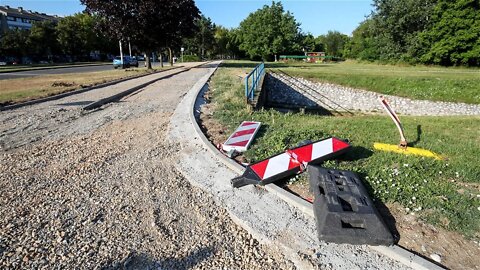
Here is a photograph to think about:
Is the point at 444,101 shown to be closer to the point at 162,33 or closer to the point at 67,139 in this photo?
the point at 67,139

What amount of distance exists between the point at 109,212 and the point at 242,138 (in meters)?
3.01

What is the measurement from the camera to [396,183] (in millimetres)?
3943

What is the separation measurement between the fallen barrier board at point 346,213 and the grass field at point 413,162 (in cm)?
44

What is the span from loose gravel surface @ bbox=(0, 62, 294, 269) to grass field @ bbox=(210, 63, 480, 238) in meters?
1.78

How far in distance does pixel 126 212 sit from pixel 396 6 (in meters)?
47.3

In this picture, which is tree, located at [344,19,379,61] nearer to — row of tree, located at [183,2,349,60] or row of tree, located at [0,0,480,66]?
row of tree, located at [0,0,480,66]

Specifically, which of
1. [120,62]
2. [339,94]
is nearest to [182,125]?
[339,94]

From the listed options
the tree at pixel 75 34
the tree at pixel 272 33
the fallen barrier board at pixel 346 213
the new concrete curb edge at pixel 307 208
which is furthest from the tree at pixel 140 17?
the tree at pixel 75 34

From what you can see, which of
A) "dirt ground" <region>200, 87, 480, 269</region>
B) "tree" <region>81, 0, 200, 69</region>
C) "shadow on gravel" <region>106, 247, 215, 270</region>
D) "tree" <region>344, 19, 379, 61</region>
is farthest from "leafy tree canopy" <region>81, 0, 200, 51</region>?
"tree" <region>344, 19, 379, 61</region>

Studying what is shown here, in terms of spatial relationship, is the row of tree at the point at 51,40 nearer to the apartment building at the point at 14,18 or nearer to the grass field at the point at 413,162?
the apartment building at the point at 14,18

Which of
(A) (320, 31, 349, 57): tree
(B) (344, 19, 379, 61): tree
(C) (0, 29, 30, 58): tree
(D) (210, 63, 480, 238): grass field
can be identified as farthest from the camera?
(A) (320, 31, 349, 57): tree

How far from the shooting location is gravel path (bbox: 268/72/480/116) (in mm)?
16745

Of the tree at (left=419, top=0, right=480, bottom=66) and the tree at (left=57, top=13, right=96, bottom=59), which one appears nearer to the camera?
the tree at (left=419, top=0, right=480, bottom=66)

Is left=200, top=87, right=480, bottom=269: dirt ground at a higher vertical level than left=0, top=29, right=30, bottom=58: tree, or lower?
lower
